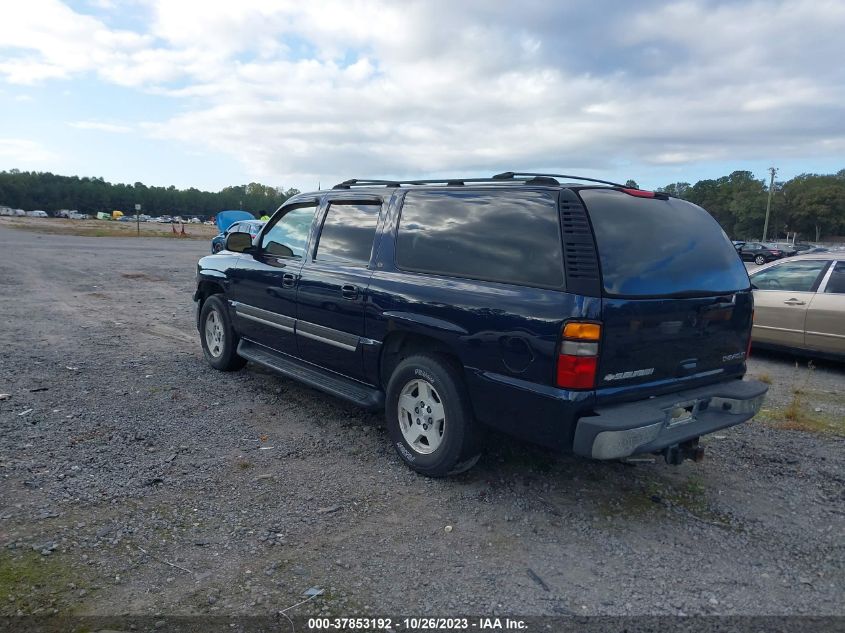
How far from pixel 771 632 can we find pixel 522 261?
2.19m

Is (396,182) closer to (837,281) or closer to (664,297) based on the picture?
(664,297)

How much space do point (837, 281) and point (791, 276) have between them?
61 centimetres

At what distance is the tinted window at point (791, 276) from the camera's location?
318 inches

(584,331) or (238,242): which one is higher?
(238,242)

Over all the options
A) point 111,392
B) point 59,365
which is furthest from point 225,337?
point 59,365

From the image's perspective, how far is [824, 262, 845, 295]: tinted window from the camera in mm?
7702

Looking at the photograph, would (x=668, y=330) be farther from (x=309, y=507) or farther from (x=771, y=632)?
(x=309, y=507)

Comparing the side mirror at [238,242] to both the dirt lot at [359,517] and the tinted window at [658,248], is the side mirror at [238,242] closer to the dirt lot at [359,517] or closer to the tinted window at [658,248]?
the dirt lot at [359,517]

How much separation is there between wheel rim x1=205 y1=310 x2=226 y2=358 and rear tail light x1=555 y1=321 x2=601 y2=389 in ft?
14.2

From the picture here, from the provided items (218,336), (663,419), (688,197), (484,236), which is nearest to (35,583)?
(484,236)

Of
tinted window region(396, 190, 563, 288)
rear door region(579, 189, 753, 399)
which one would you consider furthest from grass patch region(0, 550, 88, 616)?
rear door region(579, 189, 753, 399)

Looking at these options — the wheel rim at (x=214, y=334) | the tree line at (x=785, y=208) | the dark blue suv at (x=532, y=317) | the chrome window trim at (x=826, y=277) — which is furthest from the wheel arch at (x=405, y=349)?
the tree line at (x=785, y=208)

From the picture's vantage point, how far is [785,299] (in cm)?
812

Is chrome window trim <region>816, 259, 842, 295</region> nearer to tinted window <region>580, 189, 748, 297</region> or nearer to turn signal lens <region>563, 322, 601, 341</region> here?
tinted window <region>580, 189, 748, 297</region>
